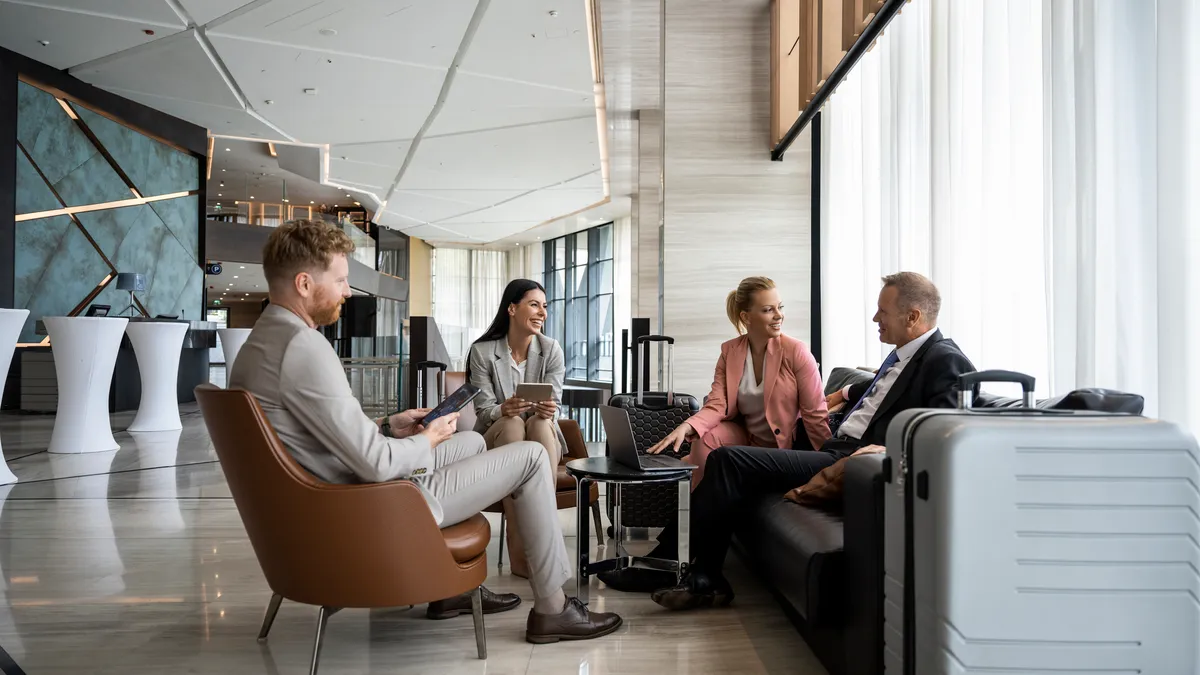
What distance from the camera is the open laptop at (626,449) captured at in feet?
9.57

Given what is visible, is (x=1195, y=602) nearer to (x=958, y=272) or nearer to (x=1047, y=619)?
(x=1047, y=619)

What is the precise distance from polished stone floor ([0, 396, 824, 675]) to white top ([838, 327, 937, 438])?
73cm

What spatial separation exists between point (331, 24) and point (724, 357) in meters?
5.70

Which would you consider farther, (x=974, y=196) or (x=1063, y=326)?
(x=974, y=196)

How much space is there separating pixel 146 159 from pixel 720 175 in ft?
30.2

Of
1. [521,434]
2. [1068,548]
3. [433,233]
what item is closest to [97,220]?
[521,434]

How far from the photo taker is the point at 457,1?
7.02 metres

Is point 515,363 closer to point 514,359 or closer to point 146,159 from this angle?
point 514,359

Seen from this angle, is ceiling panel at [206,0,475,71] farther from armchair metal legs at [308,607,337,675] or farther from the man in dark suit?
armchair metal legs at [308,607,337,675]

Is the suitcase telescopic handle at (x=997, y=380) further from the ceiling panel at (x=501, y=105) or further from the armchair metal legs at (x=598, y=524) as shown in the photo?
the ceiling panel at (x=501, y=105)

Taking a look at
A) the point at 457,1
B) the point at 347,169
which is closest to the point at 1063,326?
the point at 457,1

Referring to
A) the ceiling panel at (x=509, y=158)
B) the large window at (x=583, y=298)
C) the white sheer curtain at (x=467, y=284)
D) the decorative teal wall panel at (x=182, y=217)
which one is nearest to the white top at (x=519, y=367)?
the ceiling panel at (x=509, y=158)

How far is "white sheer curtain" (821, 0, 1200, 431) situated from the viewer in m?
1.97

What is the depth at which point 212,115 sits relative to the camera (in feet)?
36.8
